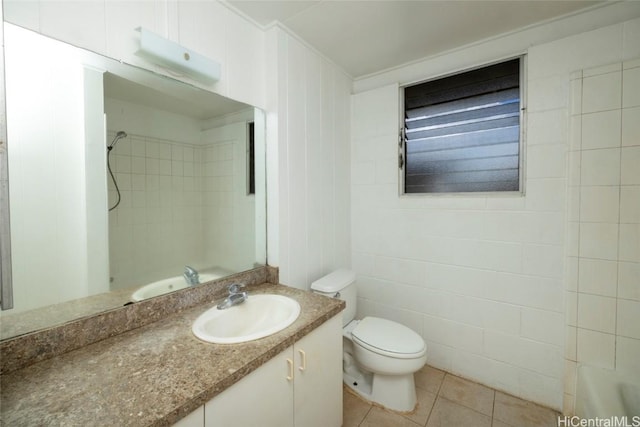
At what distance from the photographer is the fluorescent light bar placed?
1.07m

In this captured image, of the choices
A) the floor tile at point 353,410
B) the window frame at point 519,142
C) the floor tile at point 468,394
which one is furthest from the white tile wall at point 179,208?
the floor tile at point 468,394

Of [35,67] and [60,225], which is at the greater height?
[35,67]

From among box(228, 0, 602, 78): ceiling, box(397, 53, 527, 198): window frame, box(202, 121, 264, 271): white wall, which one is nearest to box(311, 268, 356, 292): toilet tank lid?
box(202, 121, 264, 271): white wall

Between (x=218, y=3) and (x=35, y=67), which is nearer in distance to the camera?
(x=35, y=67)

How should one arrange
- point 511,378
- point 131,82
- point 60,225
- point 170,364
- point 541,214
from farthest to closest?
point 511,378 < point 541,214 < point 131,82 < point 60,225 < point 170,364

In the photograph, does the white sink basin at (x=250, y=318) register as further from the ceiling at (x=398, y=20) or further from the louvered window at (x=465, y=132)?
the ceiling at (x=398, y=20)

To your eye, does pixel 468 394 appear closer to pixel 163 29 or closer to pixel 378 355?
pixel 378 355

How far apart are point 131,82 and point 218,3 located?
68cm

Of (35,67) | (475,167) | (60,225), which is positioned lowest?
(60,225)

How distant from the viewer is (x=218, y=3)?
1.38 meters

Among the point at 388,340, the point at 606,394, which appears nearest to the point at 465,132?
the point at 388,340

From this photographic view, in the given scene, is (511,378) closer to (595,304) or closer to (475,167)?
(595,304)

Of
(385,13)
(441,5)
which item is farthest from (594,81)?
(385,13)

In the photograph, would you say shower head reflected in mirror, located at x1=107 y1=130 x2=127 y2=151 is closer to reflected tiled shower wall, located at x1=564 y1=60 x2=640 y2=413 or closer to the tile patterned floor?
the tile patterned floor
